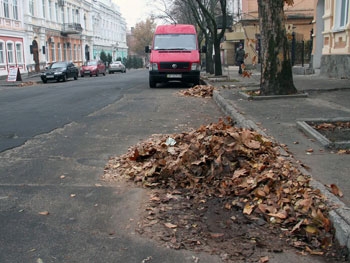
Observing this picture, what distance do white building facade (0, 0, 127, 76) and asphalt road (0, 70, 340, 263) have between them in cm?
3035

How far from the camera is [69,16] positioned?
188ft

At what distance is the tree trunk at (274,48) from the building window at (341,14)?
269 inches

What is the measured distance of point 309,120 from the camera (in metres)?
7.86

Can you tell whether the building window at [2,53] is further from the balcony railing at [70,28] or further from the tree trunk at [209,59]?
the balcony railing at [70,28]

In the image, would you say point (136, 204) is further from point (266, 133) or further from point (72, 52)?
point (72, 52)

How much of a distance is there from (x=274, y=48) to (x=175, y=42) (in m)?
9.34

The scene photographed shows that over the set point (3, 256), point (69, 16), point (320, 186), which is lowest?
point (3, 256)

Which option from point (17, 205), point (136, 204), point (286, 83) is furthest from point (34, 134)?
point (286, 83)

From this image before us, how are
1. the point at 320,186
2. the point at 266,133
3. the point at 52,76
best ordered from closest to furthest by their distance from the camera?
the point at 320,186, the point at 266,133, the point at 52,76

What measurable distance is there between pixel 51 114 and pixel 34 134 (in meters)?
3.13

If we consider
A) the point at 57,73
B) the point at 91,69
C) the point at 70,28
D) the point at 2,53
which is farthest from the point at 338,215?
the point at 70,28

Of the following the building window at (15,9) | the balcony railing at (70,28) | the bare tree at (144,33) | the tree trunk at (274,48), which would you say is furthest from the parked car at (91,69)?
the bare tree at (144,33)

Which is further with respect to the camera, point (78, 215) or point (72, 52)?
point (72, 52)

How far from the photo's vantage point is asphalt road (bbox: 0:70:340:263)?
352 centimetres
